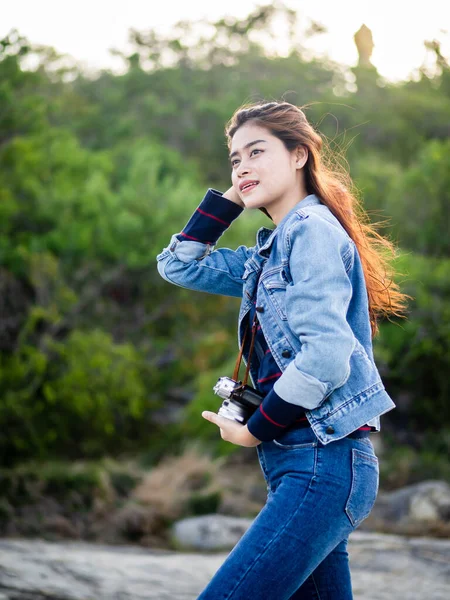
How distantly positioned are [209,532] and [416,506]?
2.40 m

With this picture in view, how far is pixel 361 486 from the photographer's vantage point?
64.6 inches

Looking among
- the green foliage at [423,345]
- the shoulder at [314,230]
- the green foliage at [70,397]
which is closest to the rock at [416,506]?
the green foliage at [423,345]

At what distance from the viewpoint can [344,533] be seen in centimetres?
165

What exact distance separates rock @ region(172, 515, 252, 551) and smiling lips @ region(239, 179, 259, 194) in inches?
235

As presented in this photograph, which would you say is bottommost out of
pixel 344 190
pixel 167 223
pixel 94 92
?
pixel 344 190

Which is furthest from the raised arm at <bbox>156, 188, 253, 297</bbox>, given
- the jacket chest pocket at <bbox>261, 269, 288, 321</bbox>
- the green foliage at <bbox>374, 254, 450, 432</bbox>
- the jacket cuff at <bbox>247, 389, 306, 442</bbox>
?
the green foliage at <bbox>374, 254, 450, 432</bbox>

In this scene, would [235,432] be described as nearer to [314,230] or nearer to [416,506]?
[314,230]

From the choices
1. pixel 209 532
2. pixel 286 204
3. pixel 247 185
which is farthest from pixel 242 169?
pixel 209 532

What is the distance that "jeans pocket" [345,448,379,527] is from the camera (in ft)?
5.35

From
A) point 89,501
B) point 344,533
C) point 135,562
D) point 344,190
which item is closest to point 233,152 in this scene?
point 344,190

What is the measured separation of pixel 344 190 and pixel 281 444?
2.34 ft

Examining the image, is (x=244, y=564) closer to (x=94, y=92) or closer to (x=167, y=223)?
(x=167, y=223)

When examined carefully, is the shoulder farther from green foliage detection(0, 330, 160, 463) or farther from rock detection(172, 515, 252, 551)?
green foliage detection(0, 330, 160, 463)

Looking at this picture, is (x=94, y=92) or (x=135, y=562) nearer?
(x=135, y=562)
